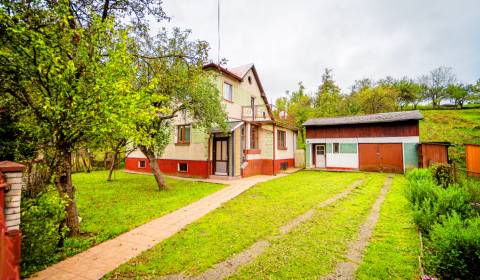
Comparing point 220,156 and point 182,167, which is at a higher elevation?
point 220,156

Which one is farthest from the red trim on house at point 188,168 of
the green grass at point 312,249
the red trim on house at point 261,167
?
the green grass at point 312,249

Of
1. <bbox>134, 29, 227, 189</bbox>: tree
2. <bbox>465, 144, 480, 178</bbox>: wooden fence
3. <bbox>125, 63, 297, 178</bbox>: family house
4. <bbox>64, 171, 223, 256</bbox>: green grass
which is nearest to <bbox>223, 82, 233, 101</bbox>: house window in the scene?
<bbox>125, 63, 297, 178</bbox>: family house

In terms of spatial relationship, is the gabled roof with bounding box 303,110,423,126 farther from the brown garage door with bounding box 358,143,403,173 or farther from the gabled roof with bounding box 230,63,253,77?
the gabled roof with bounding box 230,63,253,77

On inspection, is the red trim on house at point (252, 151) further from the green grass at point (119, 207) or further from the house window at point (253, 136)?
the green grass at point (119, 207)

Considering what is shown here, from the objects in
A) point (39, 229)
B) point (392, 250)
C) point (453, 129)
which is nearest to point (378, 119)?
point (392, 250)

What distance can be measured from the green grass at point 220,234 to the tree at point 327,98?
84.2ft

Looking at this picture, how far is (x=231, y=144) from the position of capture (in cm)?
1404

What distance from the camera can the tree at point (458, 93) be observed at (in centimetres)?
3909

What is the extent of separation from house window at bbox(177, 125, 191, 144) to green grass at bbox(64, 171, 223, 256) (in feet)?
16.0

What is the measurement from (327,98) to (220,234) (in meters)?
32.3

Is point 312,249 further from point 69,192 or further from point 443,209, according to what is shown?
point 69,192

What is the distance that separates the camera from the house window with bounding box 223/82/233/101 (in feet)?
51.1

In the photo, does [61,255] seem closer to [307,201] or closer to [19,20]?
[19,20]

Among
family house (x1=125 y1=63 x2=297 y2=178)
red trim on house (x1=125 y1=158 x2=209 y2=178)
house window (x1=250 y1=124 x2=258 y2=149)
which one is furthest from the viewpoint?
house window (x1=250 y1=124 x2=258 y2=149)
